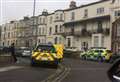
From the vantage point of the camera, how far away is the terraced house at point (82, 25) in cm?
6544

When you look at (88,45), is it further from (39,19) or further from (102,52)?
(39,19)

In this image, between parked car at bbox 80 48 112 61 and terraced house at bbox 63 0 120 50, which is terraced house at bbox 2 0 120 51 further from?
parked car at bbox 80 48 112 61

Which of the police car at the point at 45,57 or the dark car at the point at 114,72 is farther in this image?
the police car at the point at 45,57

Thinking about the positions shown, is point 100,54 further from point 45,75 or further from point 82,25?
point 45,75

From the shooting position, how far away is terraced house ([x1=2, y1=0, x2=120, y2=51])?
65.4 metres

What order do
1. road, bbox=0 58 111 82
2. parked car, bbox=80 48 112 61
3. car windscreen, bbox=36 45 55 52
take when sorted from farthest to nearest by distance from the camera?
1. parked car, bbox=80 48 112 61
2. car windscreen, bbox=36 45 55 52
3. road, bbox=0 58 111 82

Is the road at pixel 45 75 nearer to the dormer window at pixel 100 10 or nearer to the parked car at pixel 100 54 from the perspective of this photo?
the parked car at pixel 100 54

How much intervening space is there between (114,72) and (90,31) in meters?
65.4

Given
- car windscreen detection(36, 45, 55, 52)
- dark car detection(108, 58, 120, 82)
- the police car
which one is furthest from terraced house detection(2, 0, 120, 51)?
dark car detection(108, 58, 120, 82)

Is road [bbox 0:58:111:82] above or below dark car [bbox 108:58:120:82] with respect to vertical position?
below

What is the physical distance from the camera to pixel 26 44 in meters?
109

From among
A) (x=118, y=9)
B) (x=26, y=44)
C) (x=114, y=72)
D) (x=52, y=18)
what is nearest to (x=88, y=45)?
(x=118, y=9)

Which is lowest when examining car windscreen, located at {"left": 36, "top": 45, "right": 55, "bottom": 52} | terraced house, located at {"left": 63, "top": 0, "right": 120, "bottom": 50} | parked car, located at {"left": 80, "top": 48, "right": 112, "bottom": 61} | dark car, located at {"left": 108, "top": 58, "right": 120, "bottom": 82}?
parked car, located at {"left": 80, "top": 48, "right": 112, "bottom": 61}

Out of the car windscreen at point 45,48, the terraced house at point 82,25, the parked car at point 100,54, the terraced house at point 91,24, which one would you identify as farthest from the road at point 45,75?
the terraced house at point 91,24
